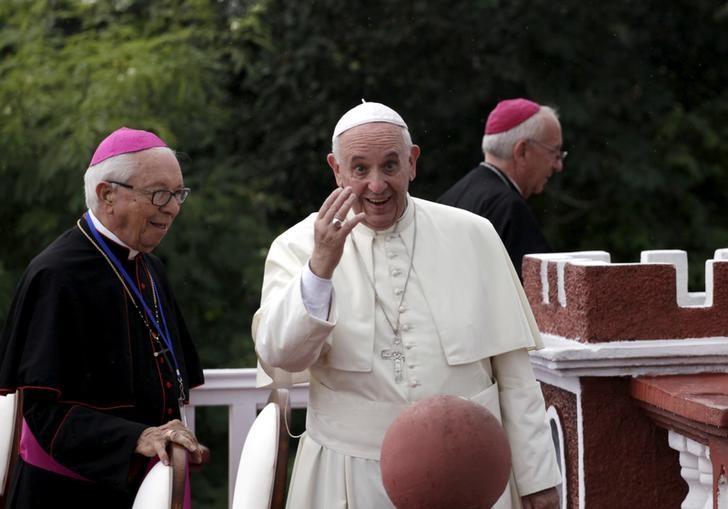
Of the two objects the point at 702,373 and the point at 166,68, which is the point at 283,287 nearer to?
the point at 702,373

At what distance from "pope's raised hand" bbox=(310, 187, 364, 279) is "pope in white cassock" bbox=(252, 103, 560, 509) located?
13 centimetres

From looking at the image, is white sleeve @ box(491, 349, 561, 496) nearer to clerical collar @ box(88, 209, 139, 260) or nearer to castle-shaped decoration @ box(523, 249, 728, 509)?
castle-shaped decoration @ box(523, 249, 728, 509)

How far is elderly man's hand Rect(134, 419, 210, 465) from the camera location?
11.5ft

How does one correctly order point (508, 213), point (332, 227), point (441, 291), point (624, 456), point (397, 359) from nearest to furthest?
point (332, 227)
point (397, 359)
point (441, 291)
point (624, 456)
point (508, 213)

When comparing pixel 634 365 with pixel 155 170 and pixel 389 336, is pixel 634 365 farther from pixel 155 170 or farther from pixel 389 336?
pixel 155 170

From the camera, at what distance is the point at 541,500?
3.70m

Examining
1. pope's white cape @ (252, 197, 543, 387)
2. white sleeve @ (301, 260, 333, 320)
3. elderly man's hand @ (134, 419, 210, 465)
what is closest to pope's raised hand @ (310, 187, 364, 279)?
white sleeve @ (301, 260, 333, 320)

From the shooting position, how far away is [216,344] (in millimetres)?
8875

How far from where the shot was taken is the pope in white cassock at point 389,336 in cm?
360

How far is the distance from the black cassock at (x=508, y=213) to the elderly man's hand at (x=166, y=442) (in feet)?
8.42

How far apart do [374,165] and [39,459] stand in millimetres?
1258

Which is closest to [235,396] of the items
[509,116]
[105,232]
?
[105,232]

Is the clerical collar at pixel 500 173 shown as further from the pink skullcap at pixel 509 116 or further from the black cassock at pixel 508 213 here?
the pink skullcap at pixel 509 116

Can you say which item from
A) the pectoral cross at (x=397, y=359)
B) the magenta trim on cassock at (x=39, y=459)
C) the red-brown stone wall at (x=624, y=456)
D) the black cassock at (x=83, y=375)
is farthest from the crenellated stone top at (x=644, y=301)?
the magenta trim on cassock at (x=39, y=459)
